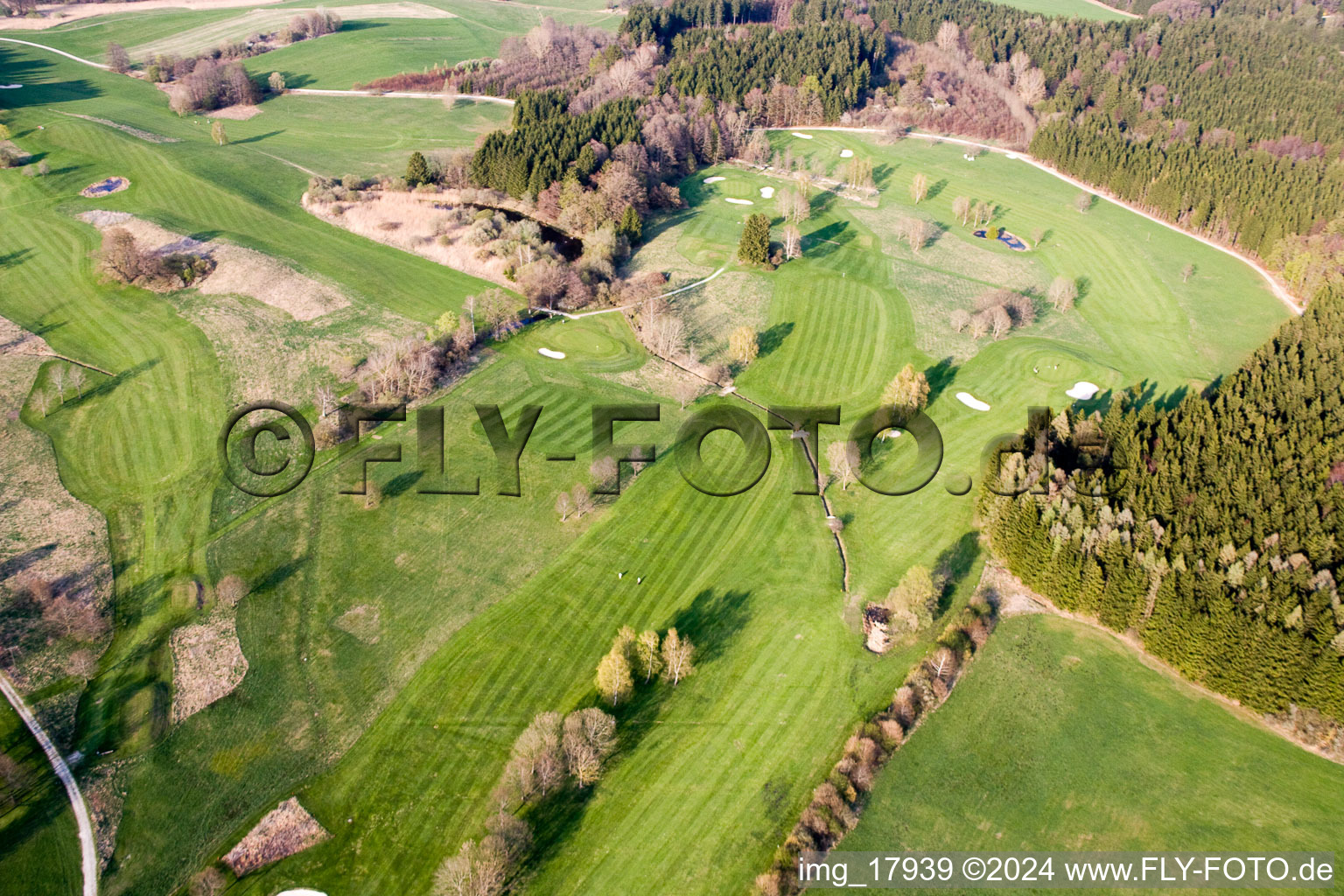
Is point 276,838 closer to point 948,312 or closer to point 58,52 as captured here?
point 948,312

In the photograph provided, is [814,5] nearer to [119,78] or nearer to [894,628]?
[119,78]

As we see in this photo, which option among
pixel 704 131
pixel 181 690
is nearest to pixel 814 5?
pixel 704 131

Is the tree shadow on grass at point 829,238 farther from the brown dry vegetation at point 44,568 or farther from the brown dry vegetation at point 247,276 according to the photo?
the brown dry vegetation at point 44,568

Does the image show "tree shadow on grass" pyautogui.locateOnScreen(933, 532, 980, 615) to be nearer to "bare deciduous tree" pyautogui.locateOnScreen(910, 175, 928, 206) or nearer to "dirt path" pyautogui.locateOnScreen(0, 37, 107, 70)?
"bare deciduous tree" pyautogui.locateOnScreen(910, 175, 928, 206)

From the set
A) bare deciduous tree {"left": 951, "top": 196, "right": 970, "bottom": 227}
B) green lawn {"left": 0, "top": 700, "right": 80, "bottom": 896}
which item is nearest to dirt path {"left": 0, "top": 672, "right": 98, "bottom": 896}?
green lawn {"left": 0, "top": 700, "right": 80, "bottom": 896}

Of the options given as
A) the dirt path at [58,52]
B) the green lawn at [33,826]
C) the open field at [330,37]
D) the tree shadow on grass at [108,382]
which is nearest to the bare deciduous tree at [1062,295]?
the tree shadow on grass at [108,382]

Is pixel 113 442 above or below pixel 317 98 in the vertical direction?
below
